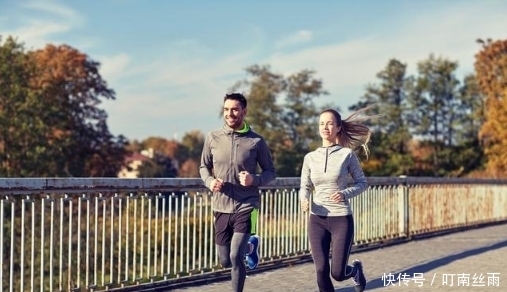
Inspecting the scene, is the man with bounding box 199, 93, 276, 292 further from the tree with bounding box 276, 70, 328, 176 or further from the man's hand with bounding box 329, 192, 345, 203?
the tree with bounding box 276, 70, 328, 176

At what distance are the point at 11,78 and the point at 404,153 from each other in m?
33.9

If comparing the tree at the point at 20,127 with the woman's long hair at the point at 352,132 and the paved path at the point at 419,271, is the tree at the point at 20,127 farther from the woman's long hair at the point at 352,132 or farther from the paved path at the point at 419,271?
the woman's long hair at the point at 352,132

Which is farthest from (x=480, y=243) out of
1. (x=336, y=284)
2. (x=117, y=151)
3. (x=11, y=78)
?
(x=117, y=151)

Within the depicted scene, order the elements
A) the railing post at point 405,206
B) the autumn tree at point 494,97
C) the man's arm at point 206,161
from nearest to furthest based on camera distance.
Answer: the man's arm at point 206,161
the railing post at point 405,206
the autumn tree at point 494,97

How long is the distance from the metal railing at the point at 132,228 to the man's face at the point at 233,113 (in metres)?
1.81

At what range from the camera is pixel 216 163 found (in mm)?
6961

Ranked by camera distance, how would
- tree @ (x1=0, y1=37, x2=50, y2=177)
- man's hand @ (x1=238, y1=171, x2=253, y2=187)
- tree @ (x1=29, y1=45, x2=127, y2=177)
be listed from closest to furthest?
man's hand @ (x1=238, y1=171, x2=253, y2=187) < tree @ (x1=0, y1=37, x2=50, y2=177) < tree @ (x1=29, y1=45, x2=127, y2=177)

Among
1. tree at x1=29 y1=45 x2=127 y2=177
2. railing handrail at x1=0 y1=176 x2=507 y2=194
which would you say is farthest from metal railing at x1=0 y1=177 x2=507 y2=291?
tree at x1=29 y1=45 x2=127 y2=177

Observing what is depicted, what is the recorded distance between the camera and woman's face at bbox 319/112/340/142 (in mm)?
7059

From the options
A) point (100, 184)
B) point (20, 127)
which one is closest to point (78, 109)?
point (20, 127)

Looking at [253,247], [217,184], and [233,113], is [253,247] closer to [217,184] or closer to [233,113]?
[217,184]

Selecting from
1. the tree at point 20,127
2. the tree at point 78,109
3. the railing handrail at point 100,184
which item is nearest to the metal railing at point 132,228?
the railing handrail at point 100,184

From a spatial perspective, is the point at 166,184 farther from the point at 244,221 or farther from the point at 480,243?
the point at 480,243

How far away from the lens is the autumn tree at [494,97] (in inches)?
1949
